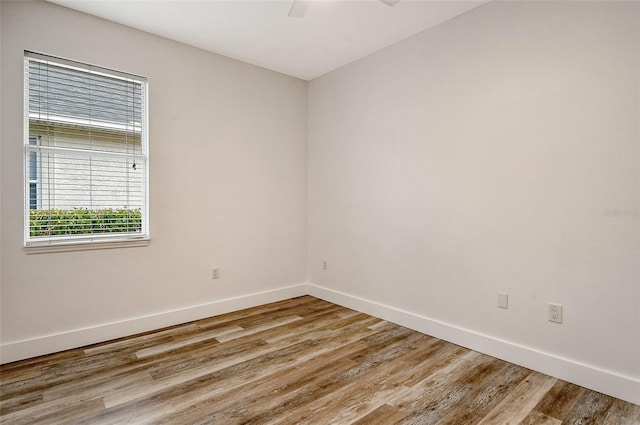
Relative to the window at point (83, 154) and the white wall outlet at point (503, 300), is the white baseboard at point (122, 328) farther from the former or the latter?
the white wall outlet at point (503, 300)

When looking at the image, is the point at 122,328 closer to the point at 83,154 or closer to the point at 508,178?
the point at 83,154

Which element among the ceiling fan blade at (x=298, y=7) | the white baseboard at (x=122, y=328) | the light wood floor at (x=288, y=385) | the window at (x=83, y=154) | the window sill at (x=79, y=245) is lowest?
the light wood floor at (x=288, y=385)

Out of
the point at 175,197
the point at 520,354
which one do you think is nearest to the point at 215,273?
the point at 175,197

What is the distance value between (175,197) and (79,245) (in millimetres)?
841

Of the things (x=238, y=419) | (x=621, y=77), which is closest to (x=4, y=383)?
(x=238, y=419)

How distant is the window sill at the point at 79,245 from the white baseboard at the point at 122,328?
Result: 2.08 ft

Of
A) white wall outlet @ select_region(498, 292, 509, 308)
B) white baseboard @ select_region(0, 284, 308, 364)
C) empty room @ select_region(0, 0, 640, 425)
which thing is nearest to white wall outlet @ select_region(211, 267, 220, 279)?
empty room @ select_region(0, 0, 640, 425)

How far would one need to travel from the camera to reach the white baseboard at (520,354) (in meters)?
2.04

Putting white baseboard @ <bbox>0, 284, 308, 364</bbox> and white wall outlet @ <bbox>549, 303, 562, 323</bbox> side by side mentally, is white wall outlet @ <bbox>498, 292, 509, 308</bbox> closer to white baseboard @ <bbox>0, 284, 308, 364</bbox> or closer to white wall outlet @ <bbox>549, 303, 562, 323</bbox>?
white wall outlet @ <bbox>549, 303, 562, 323</bbox>

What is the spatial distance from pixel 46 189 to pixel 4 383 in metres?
1.33

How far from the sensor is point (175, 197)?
3.23 metres

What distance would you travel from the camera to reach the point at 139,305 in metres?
3.03

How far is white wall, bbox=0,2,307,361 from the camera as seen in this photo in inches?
98.0

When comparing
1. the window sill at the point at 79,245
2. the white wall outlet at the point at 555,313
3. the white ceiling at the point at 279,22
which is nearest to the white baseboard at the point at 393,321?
the white wall outlet at the point at 555,313
